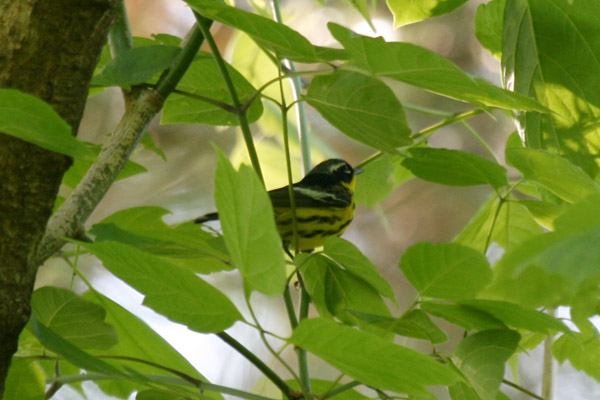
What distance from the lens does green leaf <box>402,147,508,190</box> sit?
50cm

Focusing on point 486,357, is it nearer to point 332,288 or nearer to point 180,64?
point 332,288

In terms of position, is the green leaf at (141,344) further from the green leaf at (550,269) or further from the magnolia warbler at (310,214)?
the magnolia warbler at (310,214)

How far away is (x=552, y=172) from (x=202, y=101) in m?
0.24

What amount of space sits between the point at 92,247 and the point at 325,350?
0.33 feet

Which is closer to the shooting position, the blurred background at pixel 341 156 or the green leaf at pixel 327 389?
the green leaf at pixel 327 389

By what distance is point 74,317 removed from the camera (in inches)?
16.7

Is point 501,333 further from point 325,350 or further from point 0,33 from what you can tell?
point 0,33

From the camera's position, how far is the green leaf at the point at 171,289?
318mm

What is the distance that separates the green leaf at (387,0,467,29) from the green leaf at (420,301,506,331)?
0.22m

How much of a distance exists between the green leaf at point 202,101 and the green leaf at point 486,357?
22cm

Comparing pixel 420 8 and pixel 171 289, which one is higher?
pixel 420 8

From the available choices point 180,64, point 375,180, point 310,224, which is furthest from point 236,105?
point 310,224

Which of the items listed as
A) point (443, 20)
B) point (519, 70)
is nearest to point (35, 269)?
point (519, 70)

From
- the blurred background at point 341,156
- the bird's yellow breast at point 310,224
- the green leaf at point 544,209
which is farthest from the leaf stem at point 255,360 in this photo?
the blurred background at point 341,156
